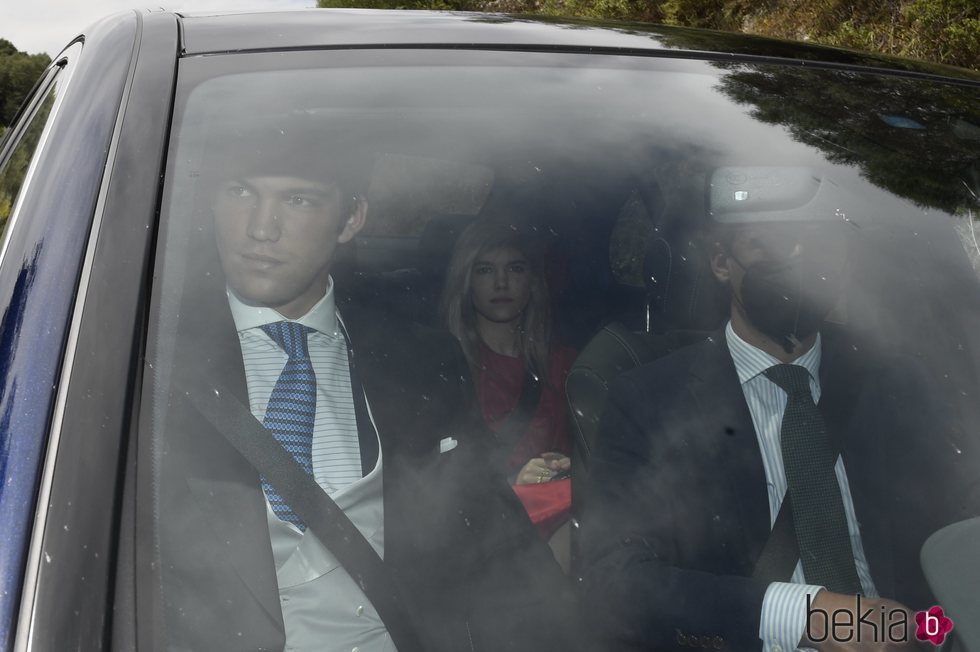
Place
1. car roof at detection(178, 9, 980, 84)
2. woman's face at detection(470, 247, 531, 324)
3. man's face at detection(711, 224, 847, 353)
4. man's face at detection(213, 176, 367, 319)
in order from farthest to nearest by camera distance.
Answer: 1. woman's face at detection(470, 247, 531, 324)
2. car roof at detection(178, 9, 980, 84)
3. man's face at detection(711, 224, 847, 353)
4. man's face at detection(213, 176, 367, 319)

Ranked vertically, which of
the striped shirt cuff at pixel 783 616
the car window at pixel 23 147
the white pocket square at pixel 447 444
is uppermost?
the car window at pixel 23 147

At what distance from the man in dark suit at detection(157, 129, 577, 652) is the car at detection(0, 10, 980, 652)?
0.04 feet

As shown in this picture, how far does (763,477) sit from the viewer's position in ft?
4.26

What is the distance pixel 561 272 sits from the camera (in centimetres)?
157

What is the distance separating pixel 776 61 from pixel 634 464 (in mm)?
813

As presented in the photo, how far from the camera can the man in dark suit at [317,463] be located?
3.55 feet

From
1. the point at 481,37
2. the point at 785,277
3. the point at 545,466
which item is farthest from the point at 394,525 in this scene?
the point at 481,37

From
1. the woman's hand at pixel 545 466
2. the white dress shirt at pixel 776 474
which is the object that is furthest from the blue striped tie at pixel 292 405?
the white dress shirt at pixel 776 474

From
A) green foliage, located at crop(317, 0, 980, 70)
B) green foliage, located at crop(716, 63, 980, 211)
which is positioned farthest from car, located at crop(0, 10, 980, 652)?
green foliage, located at crop(317, 0, 980, 70)

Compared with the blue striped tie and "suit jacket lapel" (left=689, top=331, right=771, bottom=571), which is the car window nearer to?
the blue striped tie

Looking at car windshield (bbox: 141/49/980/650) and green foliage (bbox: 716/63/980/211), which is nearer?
car windshield (bbox: 141/49/980/650)

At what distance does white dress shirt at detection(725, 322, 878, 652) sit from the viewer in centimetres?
113

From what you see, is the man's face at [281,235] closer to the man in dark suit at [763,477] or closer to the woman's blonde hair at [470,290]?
the woman's blonde hair at [470,290]

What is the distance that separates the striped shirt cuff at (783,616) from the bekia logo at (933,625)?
0.36 ft
